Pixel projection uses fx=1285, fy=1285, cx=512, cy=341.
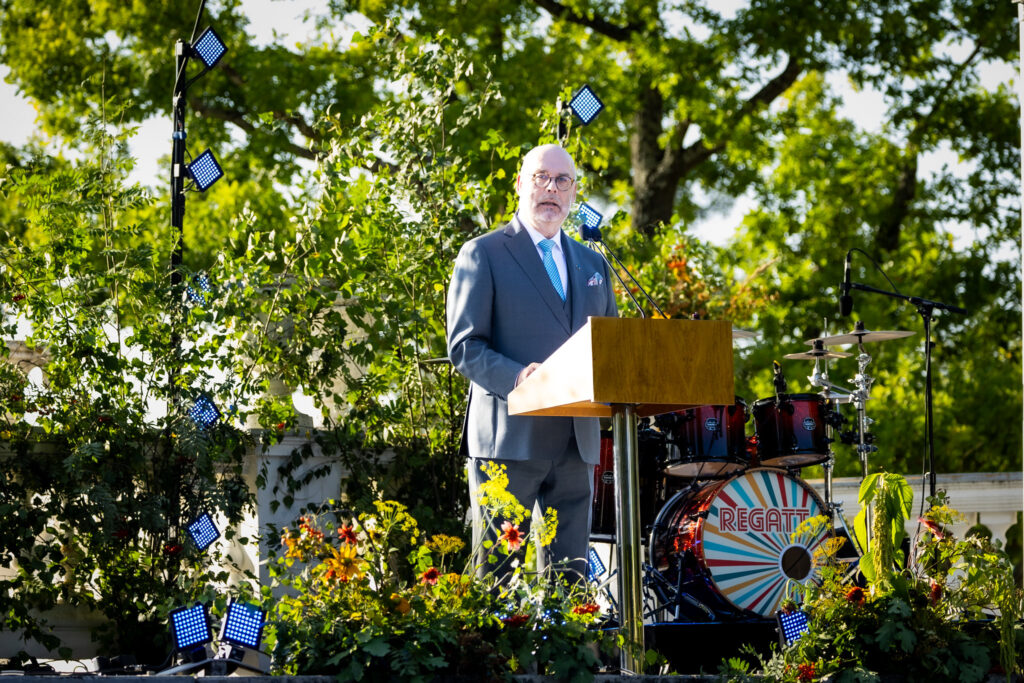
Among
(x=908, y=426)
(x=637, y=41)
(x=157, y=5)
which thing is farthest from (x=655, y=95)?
(x=157, y=5)

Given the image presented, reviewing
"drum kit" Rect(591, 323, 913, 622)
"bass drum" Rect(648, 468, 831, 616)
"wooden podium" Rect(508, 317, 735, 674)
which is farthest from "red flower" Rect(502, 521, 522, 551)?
"bass drum" Rect(648, 468, 831, 616)

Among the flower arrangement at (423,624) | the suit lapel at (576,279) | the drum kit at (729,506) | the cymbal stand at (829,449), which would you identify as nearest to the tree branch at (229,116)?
the cymbal stand at (829,449)

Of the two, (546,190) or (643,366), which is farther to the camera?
(546,190)

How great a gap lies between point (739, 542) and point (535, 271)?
2210 millimetres

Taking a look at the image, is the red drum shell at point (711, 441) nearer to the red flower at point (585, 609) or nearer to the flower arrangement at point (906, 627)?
the flower arrangement at point (906, 627)

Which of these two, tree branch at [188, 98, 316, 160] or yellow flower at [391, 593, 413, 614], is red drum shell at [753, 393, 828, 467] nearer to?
yellow flower at [391, 593, 413, 614]

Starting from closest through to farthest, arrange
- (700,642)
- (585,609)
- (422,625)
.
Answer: (422,625) → (585,609) → (700,642)

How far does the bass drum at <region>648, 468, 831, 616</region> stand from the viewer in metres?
5.54

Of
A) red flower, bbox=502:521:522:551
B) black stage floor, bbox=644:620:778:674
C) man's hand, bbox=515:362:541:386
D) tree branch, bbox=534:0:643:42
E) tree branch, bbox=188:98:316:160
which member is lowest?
black stage floor, bbox=644:620:778:674

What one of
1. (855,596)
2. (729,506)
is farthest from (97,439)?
(855,596)

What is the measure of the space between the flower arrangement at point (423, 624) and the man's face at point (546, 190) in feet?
3.02

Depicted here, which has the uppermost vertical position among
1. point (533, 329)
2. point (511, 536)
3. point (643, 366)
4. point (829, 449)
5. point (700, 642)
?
point (533, 329)

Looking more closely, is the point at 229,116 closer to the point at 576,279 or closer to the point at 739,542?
the point at 739,542

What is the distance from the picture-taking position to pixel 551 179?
392 cm
